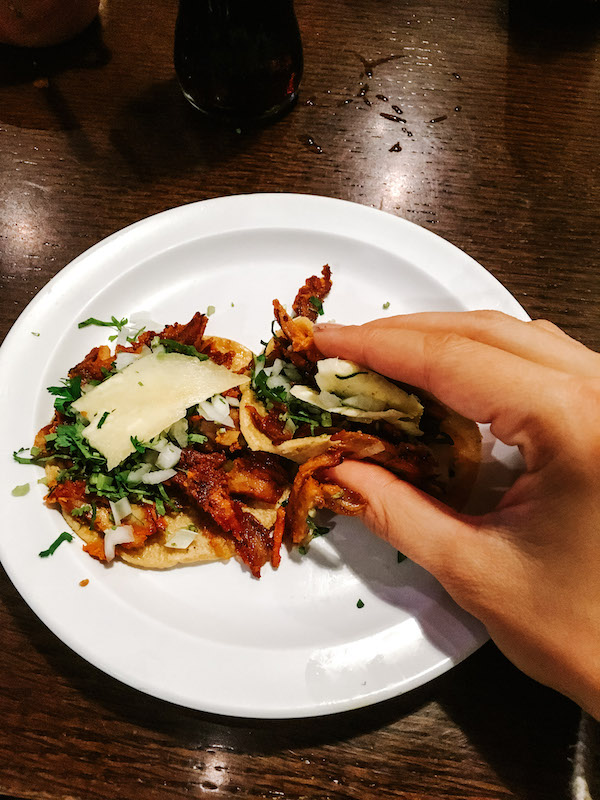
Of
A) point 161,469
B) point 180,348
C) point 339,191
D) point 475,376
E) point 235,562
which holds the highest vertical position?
point 475,376

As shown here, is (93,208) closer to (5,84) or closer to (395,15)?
(5,84)

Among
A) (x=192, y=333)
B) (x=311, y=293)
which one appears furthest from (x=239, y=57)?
(x=192, y=333)

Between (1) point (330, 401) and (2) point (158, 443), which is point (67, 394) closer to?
(2) point (158, 443)

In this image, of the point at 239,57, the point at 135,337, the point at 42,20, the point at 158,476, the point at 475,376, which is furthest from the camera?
the point at 42,20

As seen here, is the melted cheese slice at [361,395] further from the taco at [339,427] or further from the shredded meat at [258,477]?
the shredded meat at [258,477]

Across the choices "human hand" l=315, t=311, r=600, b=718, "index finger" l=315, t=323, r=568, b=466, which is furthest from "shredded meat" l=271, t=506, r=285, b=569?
"index finger" l=315, t=323, r=568, b=466

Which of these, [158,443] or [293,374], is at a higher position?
[293,374]

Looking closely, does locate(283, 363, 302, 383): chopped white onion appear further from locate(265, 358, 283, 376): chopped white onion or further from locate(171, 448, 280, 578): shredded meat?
locate(171, 448, 280, 578): shredded meat
